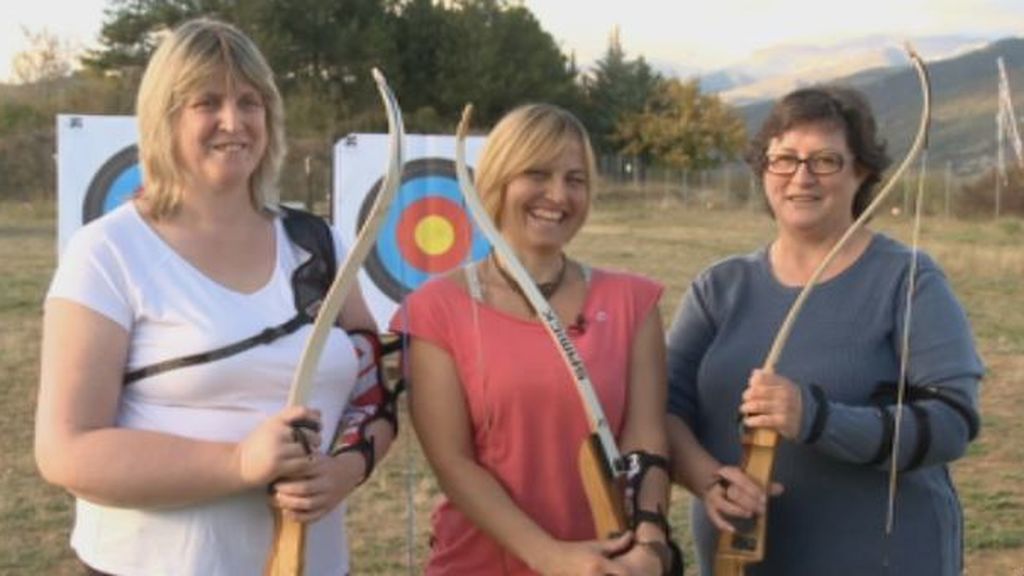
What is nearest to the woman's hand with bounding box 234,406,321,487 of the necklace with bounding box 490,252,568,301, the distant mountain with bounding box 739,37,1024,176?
the necklace with bounding box 490,252,568,301

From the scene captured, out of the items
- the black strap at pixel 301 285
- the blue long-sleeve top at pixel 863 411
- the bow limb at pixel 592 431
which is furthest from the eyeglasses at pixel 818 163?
the black strap at pixel 301 285

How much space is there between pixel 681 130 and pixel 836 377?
39.2 metres

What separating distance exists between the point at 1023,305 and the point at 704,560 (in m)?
10.1

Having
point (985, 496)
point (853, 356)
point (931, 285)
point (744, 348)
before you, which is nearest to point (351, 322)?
point (744, 348)

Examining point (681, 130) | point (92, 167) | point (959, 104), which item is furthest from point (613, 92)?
point (959, 104)

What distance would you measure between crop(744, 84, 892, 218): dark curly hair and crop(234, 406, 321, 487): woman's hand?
0.92 meters

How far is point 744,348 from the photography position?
2.09 m

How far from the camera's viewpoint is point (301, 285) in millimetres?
1872

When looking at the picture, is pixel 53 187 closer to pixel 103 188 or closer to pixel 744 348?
pixel 103 188

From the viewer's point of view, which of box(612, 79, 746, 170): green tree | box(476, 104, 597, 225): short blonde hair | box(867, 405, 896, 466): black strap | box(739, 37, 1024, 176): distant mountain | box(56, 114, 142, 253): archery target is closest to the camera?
box(867, 405, 896, 466): black strap

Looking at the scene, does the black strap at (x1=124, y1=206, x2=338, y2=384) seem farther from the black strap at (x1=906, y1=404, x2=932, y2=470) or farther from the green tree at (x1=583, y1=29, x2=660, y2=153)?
the green tree at (x1=583, y1=29, x2=660, y2=153)

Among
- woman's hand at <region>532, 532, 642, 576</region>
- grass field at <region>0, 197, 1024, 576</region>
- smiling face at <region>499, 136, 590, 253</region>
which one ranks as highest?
smiling face at <region>499, 136, 590, 253</region>

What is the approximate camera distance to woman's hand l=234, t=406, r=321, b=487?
5.44ft

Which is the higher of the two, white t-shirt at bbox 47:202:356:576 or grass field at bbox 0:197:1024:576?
white t-shirt at bbox 47:202:356:576
